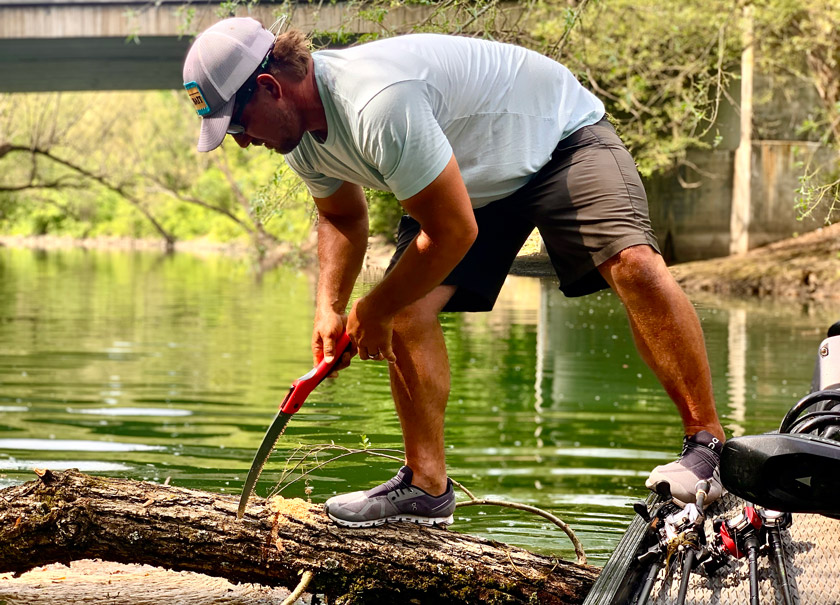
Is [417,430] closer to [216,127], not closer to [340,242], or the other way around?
[340,242]

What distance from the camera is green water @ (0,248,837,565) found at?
20.0 feet

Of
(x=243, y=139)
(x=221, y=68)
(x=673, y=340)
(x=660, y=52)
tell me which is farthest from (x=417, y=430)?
(x=660, y=52)

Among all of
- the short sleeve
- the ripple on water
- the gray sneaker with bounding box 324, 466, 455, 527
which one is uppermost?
the short sleeve

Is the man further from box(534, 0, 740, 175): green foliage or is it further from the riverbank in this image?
the riverbank

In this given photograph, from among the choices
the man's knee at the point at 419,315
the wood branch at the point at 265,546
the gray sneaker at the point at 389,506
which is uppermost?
the man's knee at the point at 419,315

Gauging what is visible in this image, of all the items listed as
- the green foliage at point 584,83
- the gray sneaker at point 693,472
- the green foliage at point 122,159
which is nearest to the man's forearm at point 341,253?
the gray sneaker at point 693,472

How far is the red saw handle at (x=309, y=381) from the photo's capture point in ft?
Answer: 11.4

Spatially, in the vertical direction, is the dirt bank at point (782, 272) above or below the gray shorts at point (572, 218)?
below

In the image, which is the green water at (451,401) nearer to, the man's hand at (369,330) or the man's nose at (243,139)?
the man's hand at (369,330)

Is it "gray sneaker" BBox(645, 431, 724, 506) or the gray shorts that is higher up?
the gray shorts

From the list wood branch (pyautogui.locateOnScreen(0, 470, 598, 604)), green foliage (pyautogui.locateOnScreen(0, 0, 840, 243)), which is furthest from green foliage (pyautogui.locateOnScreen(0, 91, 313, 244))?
wood branch (pyautogui.locateOnScreen(0, 470, 598, 604))

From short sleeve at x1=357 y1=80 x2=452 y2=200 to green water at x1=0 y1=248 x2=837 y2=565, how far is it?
1288 mm

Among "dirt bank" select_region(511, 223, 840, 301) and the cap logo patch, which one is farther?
"dirt bank" select_region(511, 223, 840, 301)

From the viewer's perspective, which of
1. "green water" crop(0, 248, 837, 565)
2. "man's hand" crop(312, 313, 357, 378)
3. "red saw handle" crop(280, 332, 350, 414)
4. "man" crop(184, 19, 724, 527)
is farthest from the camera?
"green water" crop(0, 248, 837, 565)
